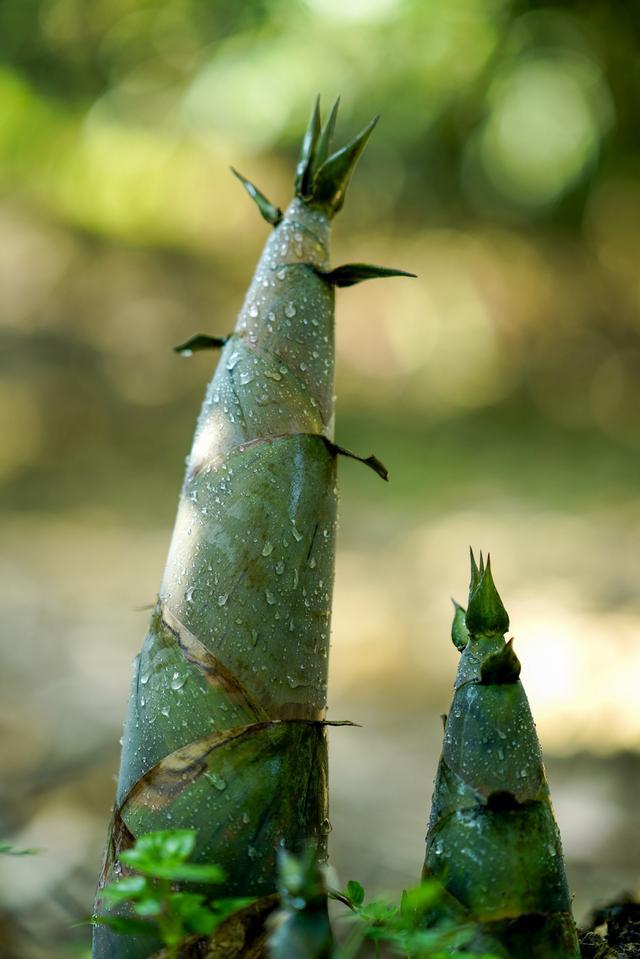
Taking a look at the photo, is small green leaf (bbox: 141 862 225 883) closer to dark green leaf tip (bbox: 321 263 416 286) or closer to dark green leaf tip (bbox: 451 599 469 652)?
dark green leaf tip (bbox: 451 599 469 652)

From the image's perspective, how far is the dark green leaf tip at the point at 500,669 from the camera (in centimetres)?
60

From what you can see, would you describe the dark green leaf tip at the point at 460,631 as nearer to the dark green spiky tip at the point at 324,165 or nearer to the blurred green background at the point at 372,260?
the dark green spiky tip at the point at 324,165

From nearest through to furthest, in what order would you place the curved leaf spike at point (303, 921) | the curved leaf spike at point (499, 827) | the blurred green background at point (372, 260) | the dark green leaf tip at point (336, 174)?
the curved leaf spike at point (303, 921) → the curved leaf spike at point (499, 827) → the dark green leaf tip at point (336, 174) → the blurred green background at point (372, 260)

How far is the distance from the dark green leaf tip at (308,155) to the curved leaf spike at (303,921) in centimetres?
50

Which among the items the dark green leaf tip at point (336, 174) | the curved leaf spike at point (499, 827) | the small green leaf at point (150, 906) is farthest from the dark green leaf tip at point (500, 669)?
the dark green leaf tip at point (336, 174)

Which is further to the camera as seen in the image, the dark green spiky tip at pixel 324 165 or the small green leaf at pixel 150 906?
the dark green spiky tip at pixel 324 165

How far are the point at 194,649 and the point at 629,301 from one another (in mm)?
6524

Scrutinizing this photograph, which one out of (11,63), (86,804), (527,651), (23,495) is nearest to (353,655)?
(527,651)

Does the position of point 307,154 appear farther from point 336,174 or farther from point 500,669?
point 500,669

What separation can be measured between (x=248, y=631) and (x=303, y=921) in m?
0.22

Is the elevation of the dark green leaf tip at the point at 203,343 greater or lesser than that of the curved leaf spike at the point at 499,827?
greater

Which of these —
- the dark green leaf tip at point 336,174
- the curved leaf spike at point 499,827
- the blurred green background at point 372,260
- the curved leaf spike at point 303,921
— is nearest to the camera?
the curved leaf spike at point 303,921

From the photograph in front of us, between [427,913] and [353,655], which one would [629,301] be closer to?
[353,655]

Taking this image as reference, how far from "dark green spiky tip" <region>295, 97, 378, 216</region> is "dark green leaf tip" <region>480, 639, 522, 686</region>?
0.37 metres
